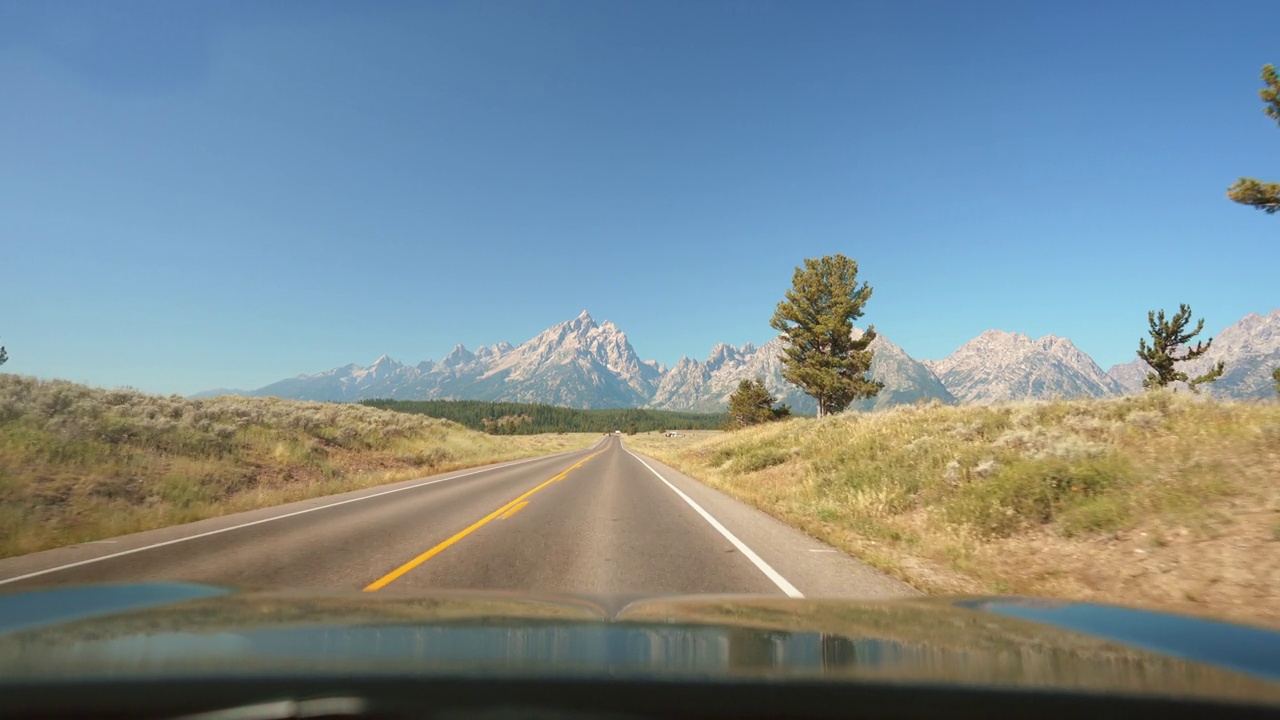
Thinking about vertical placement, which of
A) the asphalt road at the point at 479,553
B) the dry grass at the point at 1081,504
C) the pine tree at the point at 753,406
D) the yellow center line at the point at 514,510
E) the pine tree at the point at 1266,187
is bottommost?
the yellow center line at the point at 514,510

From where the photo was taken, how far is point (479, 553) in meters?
8.22

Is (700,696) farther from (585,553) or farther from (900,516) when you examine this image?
(900,516)

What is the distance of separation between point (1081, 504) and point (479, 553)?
8.21 meters

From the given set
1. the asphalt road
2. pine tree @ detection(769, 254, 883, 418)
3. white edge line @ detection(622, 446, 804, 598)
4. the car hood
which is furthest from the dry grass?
pine tree @ detection(769, 254, 883, 418)

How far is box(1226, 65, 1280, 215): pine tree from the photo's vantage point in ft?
43.9

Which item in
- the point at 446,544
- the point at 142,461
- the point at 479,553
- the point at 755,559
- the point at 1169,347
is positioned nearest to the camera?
the point at 755,559

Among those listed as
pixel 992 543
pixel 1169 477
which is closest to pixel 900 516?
pixel 992 543

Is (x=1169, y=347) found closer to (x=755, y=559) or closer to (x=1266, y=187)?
(x=1266, y=187)

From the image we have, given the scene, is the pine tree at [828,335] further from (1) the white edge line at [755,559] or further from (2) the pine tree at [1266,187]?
(1) the white edge line at [755,559]

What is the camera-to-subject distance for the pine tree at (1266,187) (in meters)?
13.4

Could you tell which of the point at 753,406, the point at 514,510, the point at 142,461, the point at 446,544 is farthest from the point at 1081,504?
the point at 753,406

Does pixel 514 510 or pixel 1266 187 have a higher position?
pixel 1266 187

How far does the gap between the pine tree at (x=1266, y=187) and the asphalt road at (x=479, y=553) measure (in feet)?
45.7

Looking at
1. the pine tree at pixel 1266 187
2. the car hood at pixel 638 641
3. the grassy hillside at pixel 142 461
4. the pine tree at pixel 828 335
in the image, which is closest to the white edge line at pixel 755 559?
the car hood at pixel 638 641
